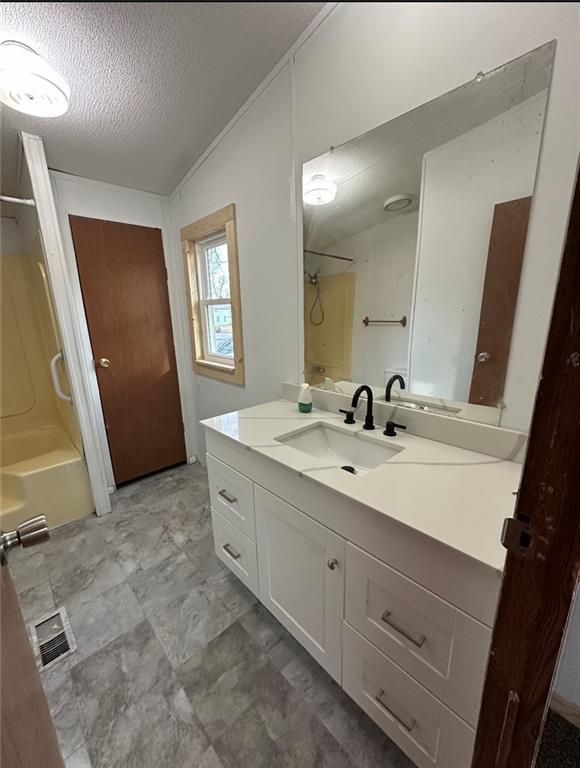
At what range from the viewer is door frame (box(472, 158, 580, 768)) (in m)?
0.36

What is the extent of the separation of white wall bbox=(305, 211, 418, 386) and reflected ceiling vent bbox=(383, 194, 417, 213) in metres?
0.03

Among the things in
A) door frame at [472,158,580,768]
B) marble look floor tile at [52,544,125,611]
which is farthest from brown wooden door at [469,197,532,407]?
marble look floor tile at [52,544,125,611]

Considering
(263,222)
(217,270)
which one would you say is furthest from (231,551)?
(217,270)

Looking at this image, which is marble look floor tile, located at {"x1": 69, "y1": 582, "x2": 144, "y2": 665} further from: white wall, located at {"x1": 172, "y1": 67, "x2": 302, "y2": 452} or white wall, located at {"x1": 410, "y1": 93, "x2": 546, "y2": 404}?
white wall, located at {"x1": 410, "y1": 93, "x2": 546, "y2": 404}

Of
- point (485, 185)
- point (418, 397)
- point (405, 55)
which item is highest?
point (405, 55)

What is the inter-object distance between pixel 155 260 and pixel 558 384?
265cm

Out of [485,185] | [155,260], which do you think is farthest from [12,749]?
[155,260]

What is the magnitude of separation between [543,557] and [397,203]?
3.92 feet

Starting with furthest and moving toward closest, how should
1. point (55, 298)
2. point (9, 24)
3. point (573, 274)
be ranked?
point (55, 298), point (9, 24), point (573, 274)

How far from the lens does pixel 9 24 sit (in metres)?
1.06

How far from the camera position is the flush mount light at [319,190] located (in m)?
1.36

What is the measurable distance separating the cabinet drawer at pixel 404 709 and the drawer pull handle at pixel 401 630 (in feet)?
0.42

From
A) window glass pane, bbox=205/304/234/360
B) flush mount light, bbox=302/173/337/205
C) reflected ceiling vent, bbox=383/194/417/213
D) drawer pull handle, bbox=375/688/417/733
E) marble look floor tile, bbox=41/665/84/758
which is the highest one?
flush mount light, bbox=302/173/337/205

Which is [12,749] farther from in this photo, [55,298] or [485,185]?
[55,298]
